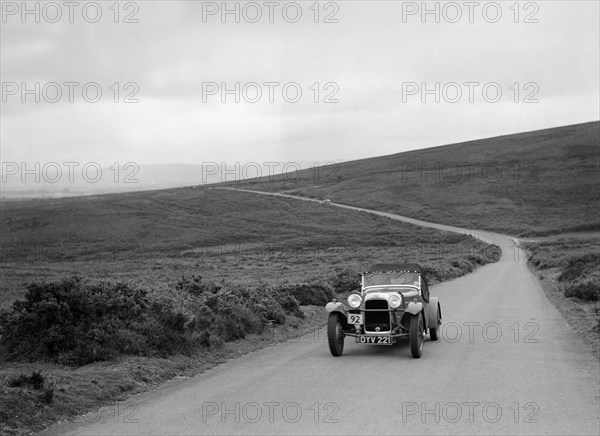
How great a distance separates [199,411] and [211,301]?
327 inches

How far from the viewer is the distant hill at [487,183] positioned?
4205 inches

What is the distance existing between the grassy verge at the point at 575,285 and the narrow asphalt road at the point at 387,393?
2.06m

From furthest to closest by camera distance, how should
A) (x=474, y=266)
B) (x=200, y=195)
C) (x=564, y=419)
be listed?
(x=200, y=195) < (x=474, y=266) < (x=564, y=419)

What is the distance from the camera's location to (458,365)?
1478 cm

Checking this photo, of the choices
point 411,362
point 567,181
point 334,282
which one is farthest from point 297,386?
point 567,181

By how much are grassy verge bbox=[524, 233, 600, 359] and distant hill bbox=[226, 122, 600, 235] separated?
2764cm

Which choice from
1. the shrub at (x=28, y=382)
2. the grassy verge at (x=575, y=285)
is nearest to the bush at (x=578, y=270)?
the grassy verge at (x=575, y=285)

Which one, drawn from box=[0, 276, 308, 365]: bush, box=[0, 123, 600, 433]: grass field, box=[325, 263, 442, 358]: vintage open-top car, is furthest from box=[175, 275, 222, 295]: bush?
box=[325, 263, 442, 358]: vintage open-top car

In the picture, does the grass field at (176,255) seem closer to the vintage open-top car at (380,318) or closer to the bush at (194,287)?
the bush at (194,287)

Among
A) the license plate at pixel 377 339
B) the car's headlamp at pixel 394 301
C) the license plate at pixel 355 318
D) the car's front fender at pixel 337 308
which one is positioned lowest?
the license plate at pixel 377 339

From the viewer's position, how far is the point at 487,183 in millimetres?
128125

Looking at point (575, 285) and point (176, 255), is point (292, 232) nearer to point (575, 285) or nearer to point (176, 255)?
point (176, 255)

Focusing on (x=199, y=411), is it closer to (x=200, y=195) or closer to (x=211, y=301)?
(x=211, y=301)

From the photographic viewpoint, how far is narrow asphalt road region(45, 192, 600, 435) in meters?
9.79
